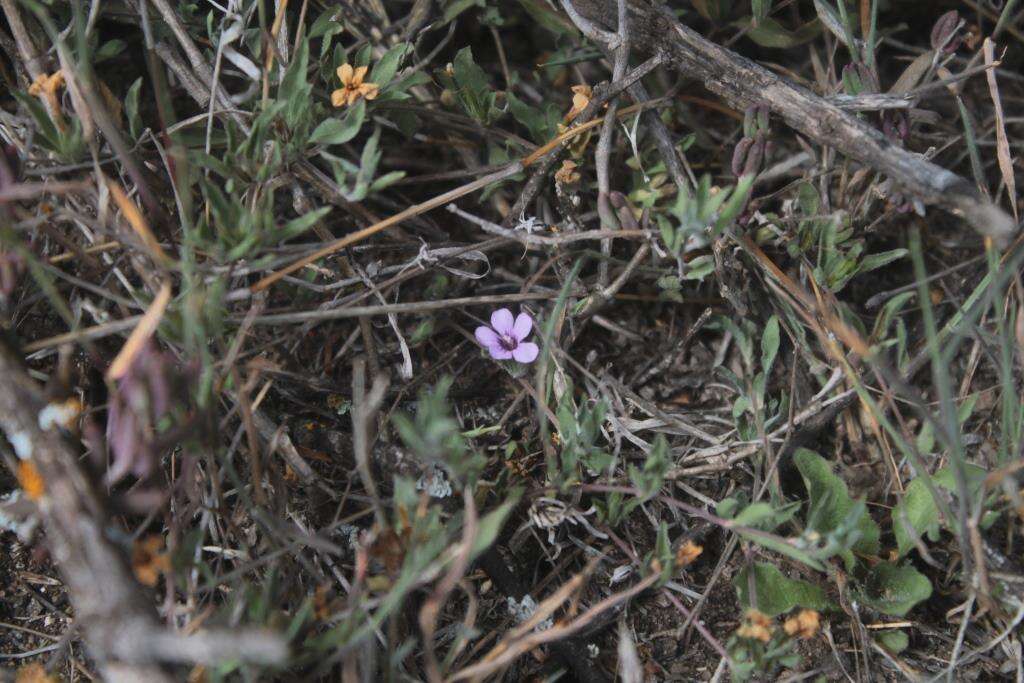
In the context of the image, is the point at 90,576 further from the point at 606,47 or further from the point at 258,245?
the point at 606,47

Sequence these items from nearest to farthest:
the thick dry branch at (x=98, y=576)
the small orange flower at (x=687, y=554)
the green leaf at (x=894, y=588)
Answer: the thick dry branch at (x=98, y=576), the small orange flower at (x=687, y=554), the green leaf at (x=894, y=588)

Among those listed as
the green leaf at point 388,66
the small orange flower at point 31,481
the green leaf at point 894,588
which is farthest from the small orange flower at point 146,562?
the green leaf at point 894,588

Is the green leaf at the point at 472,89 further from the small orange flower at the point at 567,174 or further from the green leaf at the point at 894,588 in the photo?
the green leaf at the point at 894,588

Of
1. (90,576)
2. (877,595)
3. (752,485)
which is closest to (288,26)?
(90,576)

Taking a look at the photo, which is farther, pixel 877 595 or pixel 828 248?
pixel 828 248

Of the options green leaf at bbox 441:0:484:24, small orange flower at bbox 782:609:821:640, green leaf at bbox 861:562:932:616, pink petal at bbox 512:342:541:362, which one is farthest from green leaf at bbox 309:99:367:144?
green leaf at bbox 861:562:932:616

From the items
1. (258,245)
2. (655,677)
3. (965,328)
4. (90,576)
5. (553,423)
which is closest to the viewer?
(90,576)

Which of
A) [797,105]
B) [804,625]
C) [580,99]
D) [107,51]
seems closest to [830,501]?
[804,625]
